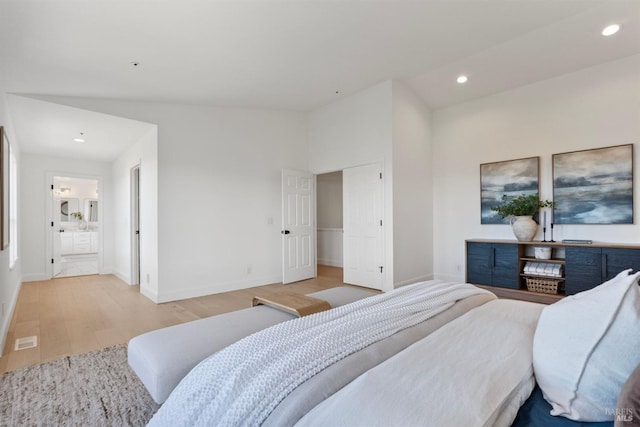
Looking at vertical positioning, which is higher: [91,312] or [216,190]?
[216,190]

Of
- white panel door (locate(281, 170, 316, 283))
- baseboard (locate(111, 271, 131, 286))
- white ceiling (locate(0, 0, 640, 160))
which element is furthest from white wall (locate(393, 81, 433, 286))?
baseboard (locate(111, 271, 131, 286))

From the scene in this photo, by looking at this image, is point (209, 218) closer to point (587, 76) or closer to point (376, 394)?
point (376, 394)

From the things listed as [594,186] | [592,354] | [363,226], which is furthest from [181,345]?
[594,186]

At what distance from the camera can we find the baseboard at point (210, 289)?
14.0ft

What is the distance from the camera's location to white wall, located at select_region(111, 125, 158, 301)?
4352 mm

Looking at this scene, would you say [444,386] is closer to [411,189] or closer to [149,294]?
[411,189]

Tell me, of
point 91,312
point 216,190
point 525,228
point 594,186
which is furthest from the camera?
point 216,190

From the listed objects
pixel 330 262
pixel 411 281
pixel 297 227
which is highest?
pixel 297 227

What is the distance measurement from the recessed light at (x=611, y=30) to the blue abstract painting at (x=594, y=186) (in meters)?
1.33

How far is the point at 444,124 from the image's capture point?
5.45 m

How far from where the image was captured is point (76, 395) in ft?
6.61

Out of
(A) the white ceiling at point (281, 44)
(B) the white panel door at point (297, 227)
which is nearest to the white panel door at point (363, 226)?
(B) the white panel door at point (297, 227)

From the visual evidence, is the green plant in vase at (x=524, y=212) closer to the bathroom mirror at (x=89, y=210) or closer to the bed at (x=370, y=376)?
the bed at (x=370, y=376)

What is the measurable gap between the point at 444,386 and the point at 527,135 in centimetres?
485
